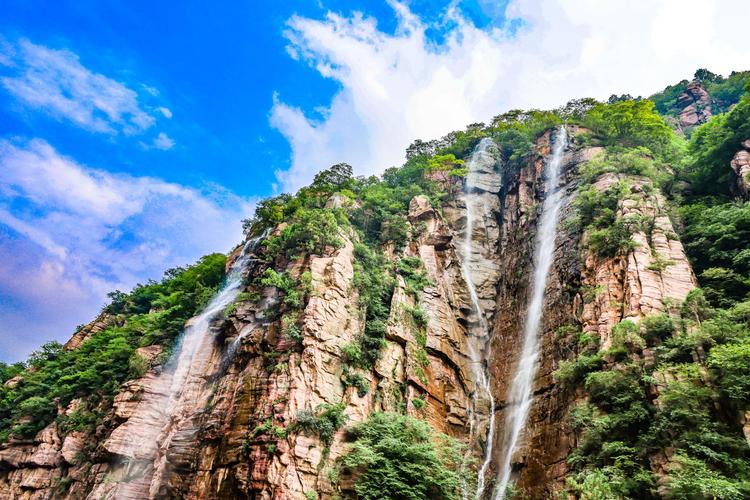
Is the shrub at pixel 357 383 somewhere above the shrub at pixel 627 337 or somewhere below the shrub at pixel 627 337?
below

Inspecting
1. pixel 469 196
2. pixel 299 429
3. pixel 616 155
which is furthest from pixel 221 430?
pixel 616 155

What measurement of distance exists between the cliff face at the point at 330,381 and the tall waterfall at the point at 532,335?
632 millimetres

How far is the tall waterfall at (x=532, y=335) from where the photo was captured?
19656 mm

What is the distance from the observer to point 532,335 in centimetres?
2347

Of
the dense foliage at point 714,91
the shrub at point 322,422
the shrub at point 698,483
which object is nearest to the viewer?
the shrub at point 698,483

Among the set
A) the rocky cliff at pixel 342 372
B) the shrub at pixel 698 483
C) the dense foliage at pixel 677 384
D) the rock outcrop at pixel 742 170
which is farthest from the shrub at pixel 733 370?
the rock outcrop at pixel 742 170

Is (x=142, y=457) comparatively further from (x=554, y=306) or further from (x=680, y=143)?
(x=680, y=143)

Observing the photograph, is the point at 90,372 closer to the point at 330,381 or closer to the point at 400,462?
the point at 330,381

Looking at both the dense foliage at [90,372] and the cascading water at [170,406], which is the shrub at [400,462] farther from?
the dense foliage at [90,372]

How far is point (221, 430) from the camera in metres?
18.7

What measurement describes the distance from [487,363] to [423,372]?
5256 millimetres

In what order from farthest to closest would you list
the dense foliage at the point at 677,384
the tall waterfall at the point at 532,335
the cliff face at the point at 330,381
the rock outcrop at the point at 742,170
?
the rock outcrop at the point at 742,170, the tall waterfall at the point at 532,335, the cliff face at the point at 330,381, the dense foliage at the point at 677,384

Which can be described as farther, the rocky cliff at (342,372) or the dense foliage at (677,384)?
the rocky cliff at (342,372)

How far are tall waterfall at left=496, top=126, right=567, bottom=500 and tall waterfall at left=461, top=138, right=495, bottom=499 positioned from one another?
1.21m
